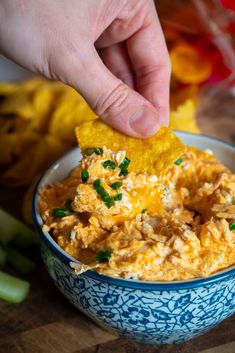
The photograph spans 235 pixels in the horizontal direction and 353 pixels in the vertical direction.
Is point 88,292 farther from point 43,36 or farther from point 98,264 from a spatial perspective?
point 43,36

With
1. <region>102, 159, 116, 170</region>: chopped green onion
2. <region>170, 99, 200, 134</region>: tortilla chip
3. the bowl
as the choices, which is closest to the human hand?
<region>102, 159, 116, 170</region>: chopped green onion

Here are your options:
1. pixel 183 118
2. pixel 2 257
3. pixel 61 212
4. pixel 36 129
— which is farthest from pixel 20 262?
pixel 183 118

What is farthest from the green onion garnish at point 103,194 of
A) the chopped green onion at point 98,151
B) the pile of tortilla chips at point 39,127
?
the pile of tortilla chips at point 39,127

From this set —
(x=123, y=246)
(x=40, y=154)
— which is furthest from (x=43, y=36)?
(x=40, y=154)

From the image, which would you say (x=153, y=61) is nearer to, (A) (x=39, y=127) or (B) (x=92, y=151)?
(B) (x=92, y=151)

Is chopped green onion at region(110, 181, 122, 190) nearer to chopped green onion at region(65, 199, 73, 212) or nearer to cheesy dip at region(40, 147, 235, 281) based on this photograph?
cheesy dip at region(40, 147, 235, 281)

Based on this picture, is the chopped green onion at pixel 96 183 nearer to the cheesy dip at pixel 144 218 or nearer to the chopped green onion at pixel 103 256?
the cheesy dip at pixel 144 218

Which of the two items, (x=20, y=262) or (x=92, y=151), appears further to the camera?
(x=20, y=262)

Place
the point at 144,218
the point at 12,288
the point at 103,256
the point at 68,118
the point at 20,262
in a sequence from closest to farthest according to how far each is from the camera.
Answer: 1. the point at 103,256
2. the point at 144,218
3. the point at 12,288
4. the point at 20,262
5. the point at 68,118
